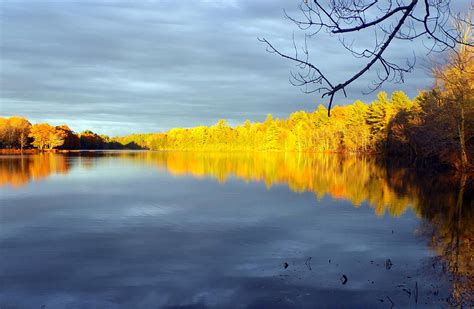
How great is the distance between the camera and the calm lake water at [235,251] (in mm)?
7762

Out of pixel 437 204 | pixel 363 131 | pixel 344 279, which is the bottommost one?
pixel 344 279

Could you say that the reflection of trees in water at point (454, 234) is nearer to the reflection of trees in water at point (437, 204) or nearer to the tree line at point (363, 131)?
the reflection of trees in water at point (437, 204)

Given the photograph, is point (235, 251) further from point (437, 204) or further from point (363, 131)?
point (363, 131)

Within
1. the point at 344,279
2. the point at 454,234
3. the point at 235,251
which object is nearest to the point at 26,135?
the point at 235,251

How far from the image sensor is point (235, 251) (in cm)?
1087

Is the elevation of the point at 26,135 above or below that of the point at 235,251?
above

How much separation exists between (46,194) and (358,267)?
1795cm

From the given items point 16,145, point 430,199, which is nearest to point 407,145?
point 430,199

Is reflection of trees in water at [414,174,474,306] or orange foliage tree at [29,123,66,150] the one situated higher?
orange foliage tree at [29,123,66,150]

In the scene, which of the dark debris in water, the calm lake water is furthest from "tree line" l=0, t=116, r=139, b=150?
the dark debris in water

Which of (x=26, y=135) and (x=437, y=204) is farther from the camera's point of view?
(x=26, y=135)

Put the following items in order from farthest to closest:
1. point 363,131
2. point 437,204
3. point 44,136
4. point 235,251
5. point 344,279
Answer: point 44,136
point 363,131
point 437,204
point 235,251
point 344,279

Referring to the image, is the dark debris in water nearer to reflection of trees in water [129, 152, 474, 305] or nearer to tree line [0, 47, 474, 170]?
reflection of trees in water [129, 152, 474, 305]

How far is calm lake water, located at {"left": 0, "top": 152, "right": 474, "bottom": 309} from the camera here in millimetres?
7762
